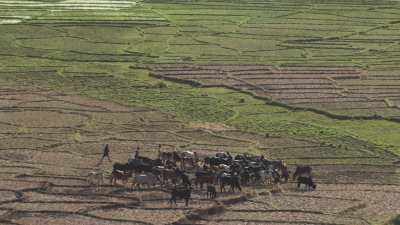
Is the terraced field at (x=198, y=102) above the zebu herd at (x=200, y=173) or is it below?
above

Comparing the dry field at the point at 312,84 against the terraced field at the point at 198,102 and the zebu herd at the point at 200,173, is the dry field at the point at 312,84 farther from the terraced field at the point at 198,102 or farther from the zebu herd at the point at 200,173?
the zebu herd at the point at 200,173

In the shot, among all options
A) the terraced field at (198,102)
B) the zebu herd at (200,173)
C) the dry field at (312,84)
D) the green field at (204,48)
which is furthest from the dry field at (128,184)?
the dry field at (312,84)

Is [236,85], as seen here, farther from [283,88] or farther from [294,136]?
[294,136]

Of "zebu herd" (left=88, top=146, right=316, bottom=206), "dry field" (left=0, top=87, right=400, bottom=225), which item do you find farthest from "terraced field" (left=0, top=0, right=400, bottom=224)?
"zebu herd" (left=88, top=146, right=316, bottom=206)

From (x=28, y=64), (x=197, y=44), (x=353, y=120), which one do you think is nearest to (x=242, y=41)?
(x=197, y=44)

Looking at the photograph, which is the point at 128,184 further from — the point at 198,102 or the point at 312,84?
the point at 312,84

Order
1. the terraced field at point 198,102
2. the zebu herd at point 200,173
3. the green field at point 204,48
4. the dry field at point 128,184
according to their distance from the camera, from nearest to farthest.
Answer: the dry field at point 128,184, the terraced field at point 198,102, the zebu herd at point 200,173, the green field at point 204,48
